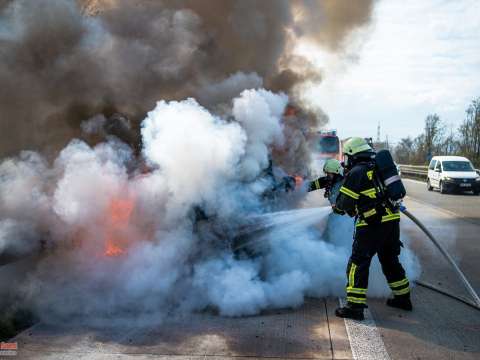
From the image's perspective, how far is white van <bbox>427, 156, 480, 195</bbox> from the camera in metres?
19.7

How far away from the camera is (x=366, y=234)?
4.86 m

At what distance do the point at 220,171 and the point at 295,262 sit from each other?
1448mm

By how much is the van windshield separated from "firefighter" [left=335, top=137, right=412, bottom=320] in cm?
1730

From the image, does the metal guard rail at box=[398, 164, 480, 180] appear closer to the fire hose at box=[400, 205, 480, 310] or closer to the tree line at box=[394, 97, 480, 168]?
the tree line at box=[394, 97, 480, 168]

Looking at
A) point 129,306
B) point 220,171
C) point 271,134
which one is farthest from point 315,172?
point 129,306

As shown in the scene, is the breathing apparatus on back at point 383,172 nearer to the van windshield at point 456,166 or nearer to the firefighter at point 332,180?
the firefighter at point 332,180

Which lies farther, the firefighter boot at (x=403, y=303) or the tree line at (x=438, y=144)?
the tree line at (x=438, y=144)

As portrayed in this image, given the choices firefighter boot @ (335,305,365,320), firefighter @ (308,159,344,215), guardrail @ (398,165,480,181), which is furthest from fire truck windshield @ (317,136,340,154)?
firefighter boot @ (335,305,365,320)

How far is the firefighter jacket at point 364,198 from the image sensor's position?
4812 mm

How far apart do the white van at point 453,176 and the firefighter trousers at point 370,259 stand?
53.9 ft

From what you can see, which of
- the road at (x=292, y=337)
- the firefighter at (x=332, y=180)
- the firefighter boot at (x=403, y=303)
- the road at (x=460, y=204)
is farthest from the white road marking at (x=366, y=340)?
the road at (x=460, y=204)

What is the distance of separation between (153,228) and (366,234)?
7.38 ft

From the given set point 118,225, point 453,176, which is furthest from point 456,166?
point 118,225

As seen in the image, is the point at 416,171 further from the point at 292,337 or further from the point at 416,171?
the point at 292,337
